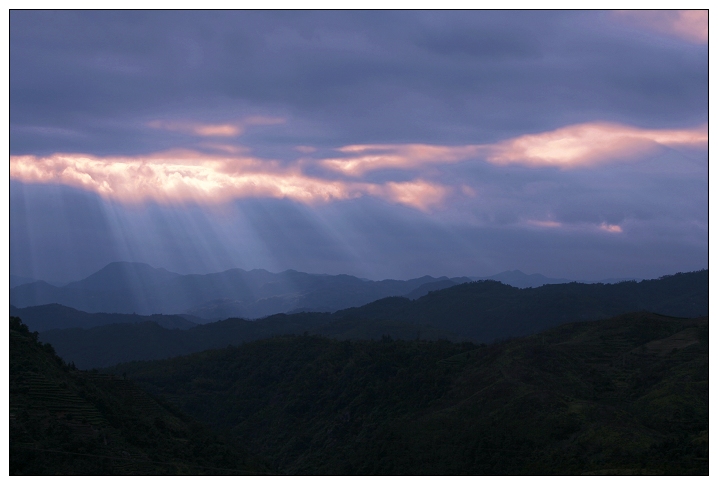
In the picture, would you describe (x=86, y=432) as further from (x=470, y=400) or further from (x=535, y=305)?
(x=535, y=305)

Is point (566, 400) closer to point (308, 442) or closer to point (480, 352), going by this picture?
point (480, 352)

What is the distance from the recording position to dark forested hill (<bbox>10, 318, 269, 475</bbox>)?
31.3m

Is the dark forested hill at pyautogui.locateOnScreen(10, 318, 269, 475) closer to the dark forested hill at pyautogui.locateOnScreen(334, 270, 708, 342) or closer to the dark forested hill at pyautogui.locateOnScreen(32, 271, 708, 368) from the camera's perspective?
the dark forested hill at pyautogui.locateOnScreen(32, 271, 708, 368)

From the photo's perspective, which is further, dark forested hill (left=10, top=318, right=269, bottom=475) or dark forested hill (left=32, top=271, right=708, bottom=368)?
dark forested hill (left=32, top=271, right=708, bottom=368)

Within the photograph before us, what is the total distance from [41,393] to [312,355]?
152 ft

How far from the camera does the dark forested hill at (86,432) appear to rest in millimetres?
31312

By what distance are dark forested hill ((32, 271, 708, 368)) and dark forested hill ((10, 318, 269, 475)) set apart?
292 feet

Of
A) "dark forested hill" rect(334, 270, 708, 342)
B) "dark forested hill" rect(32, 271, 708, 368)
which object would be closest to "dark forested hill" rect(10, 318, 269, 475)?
"dark forested hill" rect(32, 271, 708, 368)

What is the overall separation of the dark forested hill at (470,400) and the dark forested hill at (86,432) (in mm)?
14519

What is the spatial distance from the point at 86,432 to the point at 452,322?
134437mm

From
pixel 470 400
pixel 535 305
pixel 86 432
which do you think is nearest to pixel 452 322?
pixel 535 305

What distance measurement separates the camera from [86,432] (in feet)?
116

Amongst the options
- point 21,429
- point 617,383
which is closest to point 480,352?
point 617,383

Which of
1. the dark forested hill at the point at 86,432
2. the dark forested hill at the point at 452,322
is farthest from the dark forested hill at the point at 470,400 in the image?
the dark forested hill at the point at 452,322
